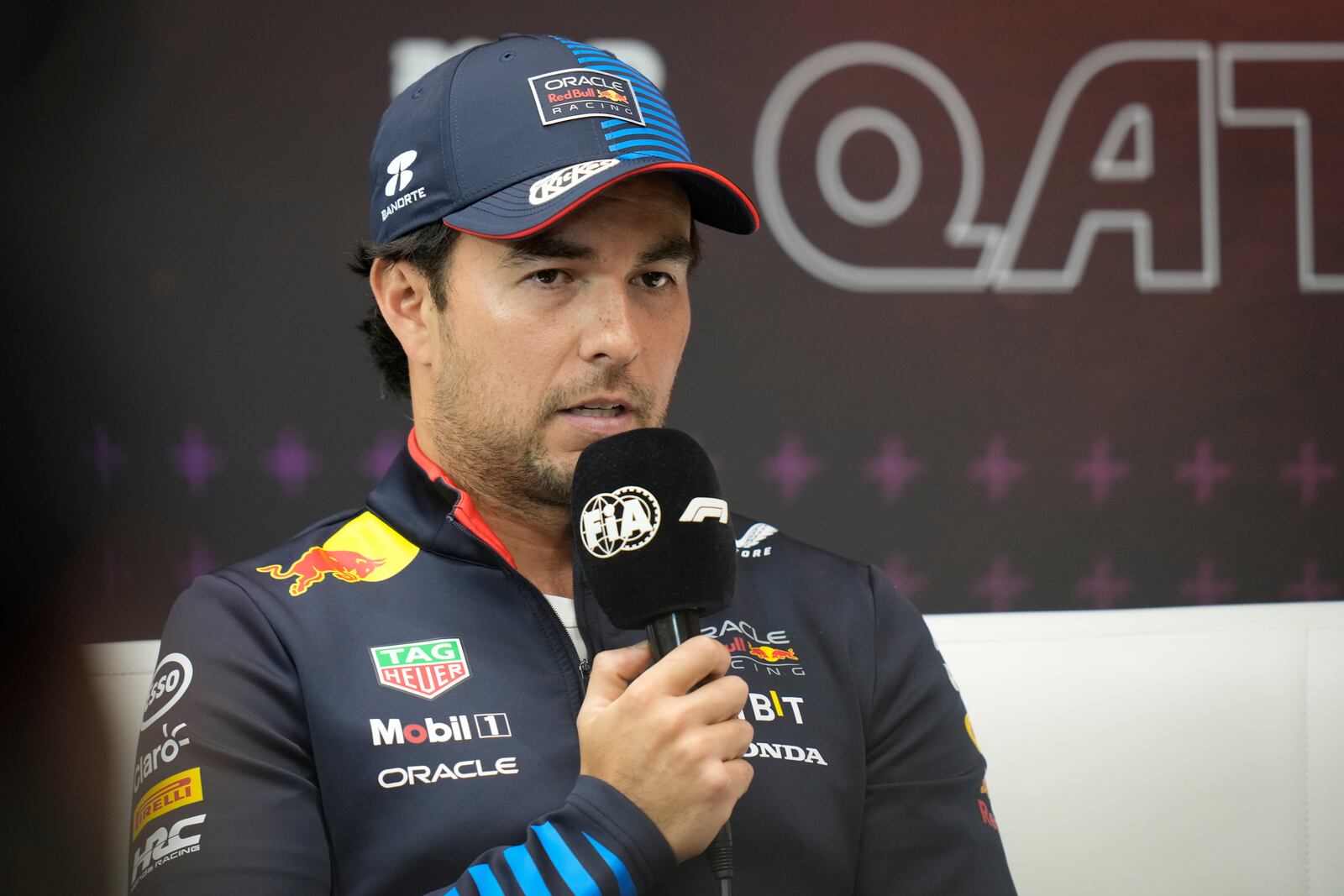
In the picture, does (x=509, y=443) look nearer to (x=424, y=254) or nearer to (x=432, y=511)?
(x=432, y=511)

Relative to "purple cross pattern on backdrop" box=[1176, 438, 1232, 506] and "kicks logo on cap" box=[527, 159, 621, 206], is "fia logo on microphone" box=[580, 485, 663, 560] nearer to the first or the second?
"kicks logo on cap" box=[527, 159, 621, 206]

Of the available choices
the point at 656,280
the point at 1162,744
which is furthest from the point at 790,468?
the point at 656,280

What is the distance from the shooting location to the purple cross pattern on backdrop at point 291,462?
1949mm

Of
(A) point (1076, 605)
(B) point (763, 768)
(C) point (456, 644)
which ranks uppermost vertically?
(C) point (456, 644)

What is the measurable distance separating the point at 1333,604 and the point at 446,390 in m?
1.18

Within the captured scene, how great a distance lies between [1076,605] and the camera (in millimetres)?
2121

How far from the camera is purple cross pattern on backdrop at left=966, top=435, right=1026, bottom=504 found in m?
2.10

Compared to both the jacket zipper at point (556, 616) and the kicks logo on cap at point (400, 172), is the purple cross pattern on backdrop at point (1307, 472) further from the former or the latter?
the kicks logo on cap at point (400, 172)

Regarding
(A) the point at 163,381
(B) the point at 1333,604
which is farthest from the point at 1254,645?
(A) the point at 163,381

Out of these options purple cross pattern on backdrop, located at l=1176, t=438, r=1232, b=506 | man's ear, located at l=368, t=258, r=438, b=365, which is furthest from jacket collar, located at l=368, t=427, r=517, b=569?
purple cross pattern on backdrop, located at l=1176, t=438, r=1232, b=506

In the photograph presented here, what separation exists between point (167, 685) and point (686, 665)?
0.53 metres

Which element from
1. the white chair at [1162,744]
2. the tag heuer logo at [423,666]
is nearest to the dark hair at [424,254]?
the tag heuer logo at [423,666]

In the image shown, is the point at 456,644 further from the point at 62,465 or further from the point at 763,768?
the point at 62,465

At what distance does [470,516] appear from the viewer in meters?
1.29
